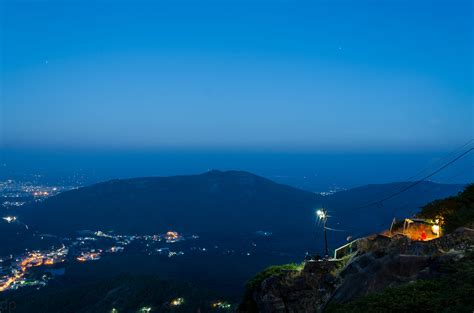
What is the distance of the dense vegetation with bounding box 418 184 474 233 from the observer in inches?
831

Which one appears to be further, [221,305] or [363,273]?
[221,305]

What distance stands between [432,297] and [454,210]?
683 inches

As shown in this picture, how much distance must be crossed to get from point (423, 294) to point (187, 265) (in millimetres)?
141894

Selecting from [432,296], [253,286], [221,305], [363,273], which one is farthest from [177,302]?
[432,296]

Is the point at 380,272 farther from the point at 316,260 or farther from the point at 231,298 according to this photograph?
the point at 231,298

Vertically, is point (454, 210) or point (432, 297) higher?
point (432, 297)

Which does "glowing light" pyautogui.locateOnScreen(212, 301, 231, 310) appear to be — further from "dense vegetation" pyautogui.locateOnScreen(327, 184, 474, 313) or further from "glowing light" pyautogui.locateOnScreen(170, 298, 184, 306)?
"dense vegetation" pyautogui.locateOnScreen(327, 184, 474, 313)

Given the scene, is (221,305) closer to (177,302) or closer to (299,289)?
(177,302)

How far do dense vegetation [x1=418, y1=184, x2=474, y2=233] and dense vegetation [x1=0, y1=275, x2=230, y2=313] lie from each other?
54989mm

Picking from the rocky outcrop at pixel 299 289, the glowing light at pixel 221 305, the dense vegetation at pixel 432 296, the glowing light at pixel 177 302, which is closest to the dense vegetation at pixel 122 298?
the glowing light at pixel 177 302

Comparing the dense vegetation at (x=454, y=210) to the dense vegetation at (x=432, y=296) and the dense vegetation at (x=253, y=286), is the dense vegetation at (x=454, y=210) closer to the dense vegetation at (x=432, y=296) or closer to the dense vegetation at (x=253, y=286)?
the dense vegetation at (x=253, y=286)

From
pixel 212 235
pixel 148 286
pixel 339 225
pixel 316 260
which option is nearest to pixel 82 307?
pixel 148 286

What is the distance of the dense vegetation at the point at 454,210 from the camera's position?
21106 mm

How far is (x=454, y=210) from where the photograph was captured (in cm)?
2517
